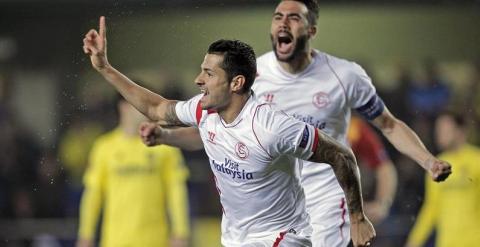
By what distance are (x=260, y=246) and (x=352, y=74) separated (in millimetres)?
1484

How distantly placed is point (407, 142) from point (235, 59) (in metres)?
1.55

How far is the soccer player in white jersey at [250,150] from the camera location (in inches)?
281

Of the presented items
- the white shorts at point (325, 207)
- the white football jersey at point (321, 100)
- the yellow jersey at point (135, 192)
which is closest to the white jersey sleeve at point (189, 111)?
the white football jersey at point (321, 100)

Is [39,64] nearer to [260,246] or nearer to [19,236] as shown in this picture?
[19,236]

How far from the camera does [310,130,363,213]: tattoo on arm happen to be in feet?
23.5

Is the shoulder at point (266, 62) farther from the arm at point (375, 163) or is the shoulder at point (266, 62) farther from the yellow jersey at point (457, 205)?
the yellow jersey at point (457, 205)

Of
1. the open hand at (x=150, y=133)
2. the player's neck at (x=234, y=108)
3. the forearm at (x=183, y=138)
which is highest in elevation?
the player's neck at (x=234, y=108)

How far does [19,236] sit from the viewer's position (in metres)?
14.3

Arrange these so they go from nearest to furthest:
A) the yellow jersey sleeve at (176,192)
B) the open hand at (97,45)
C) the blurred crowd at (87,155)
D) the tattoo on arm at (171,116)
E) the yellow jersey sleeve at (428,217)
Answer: the open hand at (97,45)
the tattoo on arm at (171,116)
the yellow jersey sleeve at (176,192)
the yellow jersey sleeve at (428,217)
the blurred crowd at (87,155)

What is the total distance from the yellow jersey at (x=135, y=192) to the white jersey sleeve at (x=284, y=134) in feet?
13.3

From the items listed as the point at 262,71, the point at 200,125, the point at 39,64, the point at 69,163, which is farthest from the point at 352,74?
the point at 39,64

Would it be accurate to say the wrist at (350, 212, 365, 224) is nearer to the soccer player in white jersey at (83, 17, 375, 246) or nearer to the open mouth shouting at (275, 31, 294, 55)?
the soccer player in white jersey at (83, 17, 375, 246)

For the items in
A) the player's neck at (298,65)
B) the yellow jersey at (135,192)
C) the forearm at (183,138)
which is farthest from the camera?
the yellow jersey at (135,192)

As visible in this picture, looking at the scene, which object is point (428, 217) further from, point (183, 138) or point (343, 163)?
point (343, 163)
